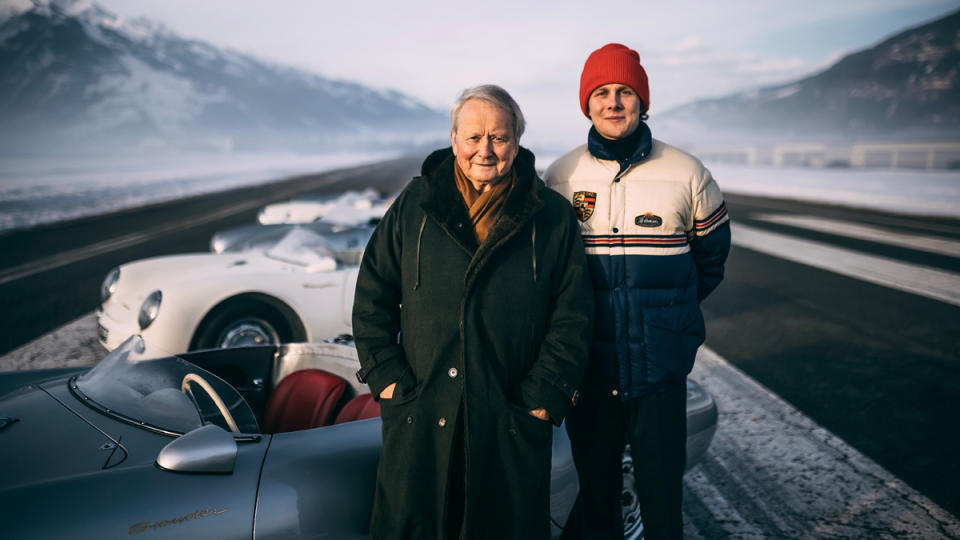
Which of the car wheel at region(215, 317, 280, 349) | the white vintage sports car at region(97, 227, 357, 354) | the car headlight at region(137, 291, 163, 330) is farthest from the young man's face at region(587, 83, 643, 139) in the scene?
the car headlight at region(137, 291, 163, 330)

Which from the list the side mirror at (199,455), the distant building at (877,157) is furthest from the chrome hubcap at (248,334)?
the distant building at (877,157)

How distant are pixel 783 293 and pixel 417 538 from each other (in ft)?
21.1

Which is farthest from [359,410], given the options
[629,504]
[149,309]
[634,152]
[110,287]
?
[110,287]

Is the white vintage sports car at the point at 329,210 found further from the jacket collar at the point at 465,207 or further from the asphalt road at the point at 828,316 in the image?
the jacket collar at the point at 465,207

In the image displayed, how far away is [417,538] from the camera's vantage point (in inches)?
66.2

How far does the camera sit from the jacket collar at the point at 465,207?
5.49 ft

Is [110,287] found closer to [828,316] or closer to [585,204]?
[585,204]

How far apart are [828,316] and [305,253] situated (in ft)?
17.1

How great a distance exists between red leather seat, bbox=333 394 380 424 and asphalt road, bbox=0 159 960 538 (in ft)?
5.16

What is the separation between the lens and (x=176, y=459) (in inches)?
67.0

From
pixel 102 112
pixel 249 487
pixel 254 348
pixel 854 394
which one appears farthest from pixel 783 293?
pixel 102 112

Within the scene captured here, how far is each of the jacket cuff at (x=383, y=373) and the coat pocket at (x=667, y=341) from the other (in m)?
0.82

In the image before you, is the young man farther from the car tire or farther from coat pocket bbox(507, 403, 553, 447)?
the car tire

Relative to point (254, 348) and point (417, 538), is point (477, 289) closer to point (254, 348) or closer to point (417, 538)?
point (417, 538)
